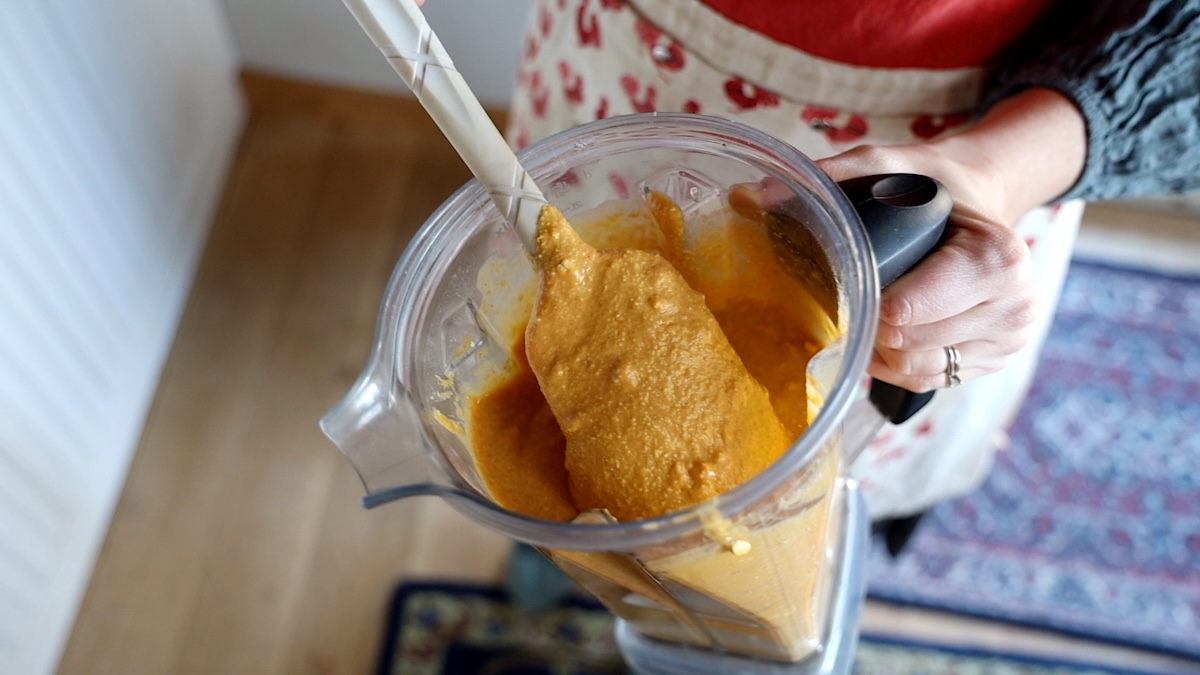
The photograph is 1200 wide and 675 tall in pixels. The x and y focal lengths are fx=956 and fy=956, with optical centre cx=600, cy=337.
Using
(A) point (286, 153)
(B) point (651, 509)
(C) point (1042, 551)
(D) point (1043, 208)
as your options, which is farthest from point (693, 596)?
(A) point (286, 153)

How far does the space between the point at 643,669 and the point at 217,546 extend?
69 cm

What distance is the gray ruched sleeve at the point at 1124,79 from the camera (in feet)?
1.59

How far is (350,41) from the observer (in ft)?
4.16

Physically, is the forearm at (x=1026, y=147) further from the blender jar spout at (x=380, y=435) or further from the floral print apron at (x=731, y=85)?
the blender jar spout at (x=380, y=435)

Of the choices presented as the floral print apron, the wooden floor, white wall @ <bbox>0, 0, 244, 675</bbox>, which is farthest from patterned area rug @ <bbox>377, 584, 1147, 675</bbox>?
the floral print apron

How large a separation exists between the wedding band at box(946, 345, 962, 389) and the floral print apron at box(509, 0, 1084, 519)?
18 cm

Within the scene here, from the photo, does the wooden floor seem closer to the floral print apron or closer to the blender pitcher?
the floral print apron

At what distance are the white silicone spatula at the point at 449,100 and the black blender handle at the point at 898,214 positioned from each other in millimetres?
121

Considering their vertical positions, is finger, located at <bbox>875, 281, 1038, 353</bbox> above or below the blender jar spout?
above

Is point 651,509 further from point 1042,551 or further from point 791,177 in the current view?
point 1042,551

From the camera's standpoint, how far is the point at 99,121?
1.00 m

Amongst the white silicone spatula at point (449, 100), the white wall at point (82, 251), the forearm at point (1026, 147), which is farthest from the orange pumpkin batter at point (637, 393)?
the white wall at point (82, 251)

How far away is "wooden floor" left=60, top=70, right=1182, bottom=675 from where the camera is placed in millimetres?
1074

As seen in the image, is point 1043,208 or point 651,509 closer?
point 651,509
